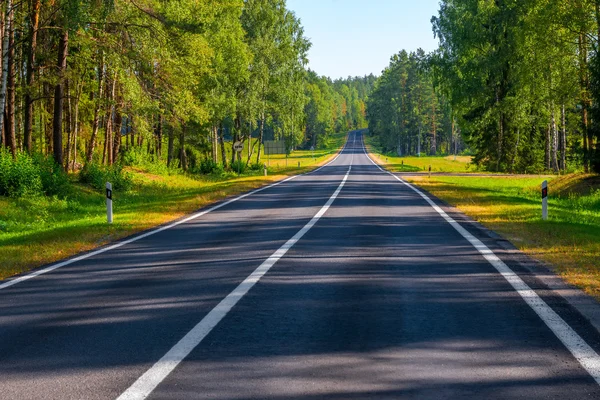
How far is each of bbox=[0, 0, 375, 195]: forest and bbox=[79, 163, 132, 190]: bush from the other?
1.28 ft

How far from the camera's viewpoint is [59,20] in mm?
25203

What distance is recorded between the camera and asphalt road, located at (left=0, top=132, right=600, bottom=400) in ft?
14.6

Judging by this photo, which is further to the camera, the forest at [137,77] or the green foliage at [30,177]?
the forest at [137,77]

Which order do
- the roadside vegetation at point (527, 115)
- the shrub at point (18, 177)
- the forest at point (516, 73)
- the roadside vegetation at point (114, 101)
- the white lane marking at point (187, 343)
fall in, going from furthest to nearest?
1. the forest at point (516, 73)
2. the shrub at point (18, 177)
3. the roadside vegetation at point (114, 101)
4. the roadside vegetation at point (527, 115)
5. the white lane marking at point (187, 343)

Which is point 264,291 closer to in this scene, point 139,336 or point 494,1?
point 139,336

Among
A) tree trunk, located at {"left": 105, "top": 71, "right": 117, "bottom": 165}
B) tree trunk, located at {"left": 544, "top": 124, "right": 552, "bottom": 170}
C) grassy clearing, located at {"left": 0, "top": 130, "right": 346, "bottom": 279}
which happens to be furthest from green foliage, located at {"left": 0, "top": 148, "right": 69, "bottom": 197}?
tree trunk, located at {"left": 544, "top": 124, "right": 552, "bottom": 170}

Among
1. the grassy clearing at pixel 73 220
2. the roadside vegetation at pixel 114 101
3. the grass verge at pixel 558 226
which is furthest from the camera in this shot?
the roadside vegetation at pixel 114 101

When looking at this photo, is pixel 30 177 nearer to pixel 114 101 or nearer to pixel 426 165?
pixel 114 101

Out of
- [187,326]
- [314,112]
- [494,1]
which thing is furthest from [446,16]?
[314,112]

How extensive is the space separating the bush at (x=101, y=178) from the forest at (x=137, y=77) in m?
0.39

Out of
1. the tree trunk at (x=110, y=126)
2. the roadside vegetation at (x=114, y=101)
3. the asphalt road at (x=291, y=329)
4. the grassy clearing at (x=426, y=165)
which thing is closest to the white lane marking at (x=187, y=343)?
the asphalt road at (x=291, y=329)

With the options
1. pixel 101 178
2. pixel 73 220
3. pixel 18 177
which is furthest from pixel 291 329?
pixel 101 178

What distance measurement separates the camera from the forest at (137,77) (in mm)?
23062

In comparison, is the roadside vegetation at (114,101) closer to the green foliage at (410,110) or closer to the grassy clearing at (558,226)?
the grassy clearing at (558,226)
